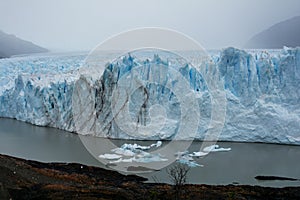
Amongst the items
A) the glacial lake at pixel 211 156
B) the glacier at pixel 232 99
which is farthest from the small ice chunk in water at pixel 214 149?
the glacier at pixel 232 99

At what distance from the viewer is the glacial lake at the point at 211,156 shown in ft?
35.7

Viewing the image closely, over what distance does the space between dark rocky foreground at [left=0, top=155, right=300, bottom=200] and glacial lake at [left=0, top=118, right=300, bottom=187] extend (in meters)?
0.76

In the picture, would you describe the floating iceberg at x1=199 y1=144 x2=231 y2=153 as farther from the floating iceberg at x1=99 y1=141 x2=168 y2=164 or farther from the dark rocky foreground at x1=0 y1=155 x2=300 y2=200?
the dark rocky foreground at x1=0 y1=155 x2=300 y2=200

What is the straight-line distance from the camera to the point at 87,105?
50.7 feet

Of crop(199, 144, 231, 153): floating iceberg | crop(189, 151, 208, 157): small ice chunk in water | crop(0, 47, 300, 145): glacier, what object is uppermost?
crop(0, 47, 300, 145): glacier

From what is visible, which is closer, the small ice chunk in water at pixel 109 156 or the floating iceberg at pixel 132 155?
the floating iceberg at pixel 132 155

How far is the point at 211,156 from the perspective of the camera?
12719 mm

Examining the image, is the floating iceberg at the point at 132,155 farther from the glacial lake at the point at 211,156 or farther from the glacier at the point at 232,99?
the glacier at the point at 232,99

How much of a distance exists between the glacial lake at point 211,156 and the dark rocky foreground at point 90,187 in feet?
2.50

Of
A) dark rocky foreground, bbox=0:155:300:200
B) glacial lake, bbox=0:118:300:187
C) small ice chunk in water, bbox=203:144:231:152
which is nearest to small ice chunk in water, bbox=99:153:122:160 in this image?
glacial lake, bbox=0:118:300:187

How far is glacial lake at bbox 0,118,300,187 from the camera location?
10883mm

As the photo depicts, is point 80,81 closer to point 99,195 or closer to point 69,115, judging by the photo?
point 69,115

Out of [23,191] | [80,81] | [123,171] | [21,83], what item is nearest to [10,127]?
[21,83]

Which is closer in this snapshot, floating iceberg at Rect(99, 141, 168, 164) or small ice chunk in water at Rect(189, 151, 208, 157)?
floating iceberg at Rect(99, 141, 168, 164)
